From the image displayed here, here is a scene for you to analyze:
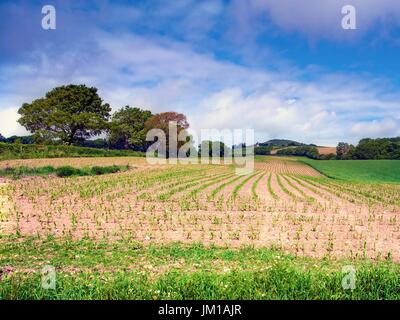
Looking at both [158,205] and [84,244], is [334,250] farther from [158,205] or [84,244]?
[158,205]

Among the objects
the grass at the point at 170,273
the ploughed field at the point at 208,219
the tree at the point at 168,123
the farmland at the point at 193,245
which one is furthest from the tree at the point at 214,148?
the grass at the point at 170,273

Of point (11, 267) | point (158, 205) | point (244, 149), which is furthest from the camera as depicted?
point (244, 149)

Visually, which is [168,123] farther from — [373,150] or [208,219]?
[208,219]

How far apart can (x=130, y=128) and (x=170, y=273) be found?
85920 millimetres

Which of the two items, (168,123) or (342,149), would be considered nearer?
(168,123)

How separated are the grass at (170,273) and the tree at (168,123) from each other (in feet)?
258

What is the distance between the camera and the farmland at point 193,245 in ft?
20.9

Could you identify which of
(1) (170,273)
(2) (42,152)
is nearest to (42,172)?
(2) (42,152)

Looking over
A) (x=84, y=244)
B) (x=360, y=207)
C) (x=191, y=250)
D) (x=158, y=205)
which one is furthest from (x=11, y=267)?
(x=360, y=207)

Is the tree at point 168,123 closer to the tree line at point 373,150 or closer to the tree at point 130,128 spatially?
the tree at point 130,128

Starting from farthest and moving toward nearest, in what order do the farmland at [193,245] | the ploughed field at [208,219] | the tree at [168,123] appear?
the tree at [168,123]
the ploughed field at [208,219]
the farmland at [193,245]

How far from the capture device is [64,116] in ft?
230
